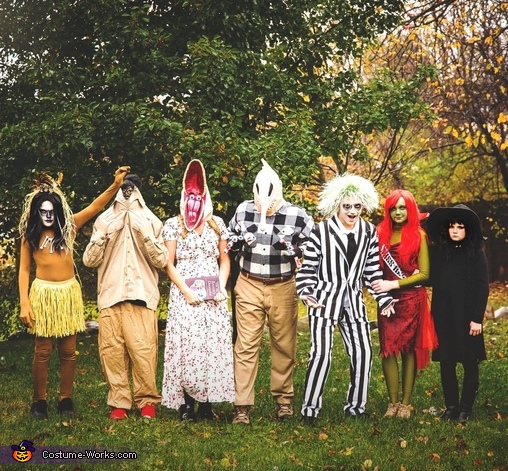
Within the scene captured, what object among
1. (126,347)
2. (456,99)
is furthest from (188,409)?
(456,99)

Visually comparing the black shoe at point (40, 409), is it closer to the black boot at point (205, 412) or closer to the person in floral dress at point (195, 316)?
the person in floral dress at point (195, 316)

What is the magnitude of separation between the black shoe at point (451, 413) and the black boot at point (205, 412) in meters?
2.00

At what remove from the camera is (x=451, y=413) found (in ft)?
21.8

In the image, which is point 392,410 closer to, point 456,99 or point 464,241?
point 464,241

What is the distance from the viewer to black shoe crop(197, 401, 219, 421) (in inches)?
260

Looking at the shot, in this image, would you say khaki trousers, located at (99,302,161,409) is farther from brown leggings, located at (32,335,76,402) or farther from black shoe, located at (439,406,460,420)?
black shoe, located at (439,406,460,420)

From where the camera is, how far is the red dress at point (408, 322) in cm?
656

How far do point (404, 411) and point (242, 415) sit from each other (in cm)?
143

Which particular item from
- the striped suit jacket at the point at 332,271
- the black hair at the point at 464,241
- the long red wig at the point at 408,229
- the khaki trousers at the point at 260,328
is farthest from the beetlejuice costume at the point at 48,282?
the black hair at the point at 464,241

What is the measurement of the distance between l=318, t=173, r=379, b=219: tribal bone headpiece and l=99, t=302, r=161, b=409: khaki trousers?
178cm

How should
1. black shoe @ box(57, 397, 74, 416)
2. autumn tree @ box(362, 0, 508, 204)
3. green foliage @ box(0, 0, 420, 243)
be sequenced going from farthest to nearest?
autumn tree @ box(362, 0, 508, 204) < green foliage @ box(0, 0, 420, 243) < black shoe @ box(57, 397, 74, 416)

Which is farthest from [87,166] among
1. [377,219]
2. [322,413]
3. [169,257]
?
[377,219]

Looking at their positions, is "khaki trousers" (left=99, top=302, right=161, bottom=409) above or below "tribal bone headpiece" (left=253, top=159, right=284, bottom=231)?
below

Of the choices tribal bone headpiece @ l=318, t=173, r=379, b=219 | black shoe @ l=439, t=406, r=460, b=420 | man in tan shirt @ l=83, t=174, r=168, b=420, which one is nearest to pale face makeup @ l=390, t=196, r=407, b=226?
tribal bone headpiece @ l=318, t=173, r=379, b=219
